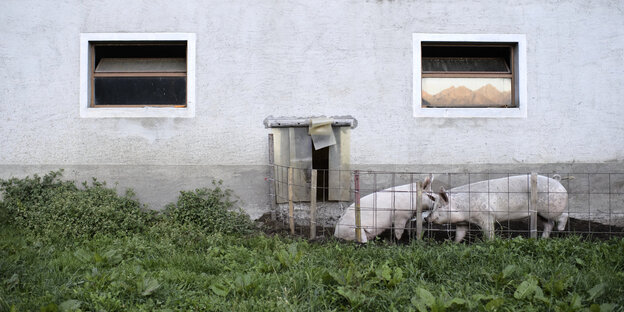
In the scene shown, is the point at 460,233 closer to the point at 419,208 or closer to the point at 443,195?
the point at 443,195

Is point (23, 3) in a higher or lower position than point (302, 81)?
higher

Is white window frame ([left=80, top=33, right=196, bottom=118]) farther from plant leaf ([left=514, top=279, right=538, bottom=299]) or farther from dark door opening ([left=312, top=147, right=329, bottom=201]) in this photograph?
plant leaf ([left=514, top=279, right=538, bottom=299])

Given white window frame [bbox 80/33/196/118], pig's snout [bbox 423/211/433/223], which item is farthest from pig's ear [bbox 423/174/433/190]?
white window frame [bbox 80/33/196/118]

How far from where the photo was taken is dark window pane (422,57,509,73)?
784 centimetres

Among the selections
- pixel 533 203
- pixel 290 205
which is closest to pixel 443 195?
pixel 533 203

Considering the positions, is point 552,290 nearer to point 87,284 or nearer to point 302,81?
point 87,284

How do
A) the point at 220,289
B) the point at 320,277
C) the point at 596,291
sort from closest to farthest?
the point at 596,291
the point at 220,289
the point at 320,277

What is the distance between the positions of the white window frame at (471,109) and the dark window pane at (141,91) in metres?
3.87

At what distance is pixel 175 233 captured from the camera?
6.29 meters

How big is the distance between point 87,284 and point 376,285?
2514 millimetres

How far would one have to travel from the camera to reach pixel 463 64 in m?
7.89

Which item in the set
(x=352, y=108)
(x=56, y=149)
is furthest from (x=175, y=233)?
(x=352, y=108)

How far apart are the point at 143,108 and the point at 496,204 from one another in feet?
18.5

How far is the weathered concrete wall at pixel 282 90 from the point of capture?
7496 mm
